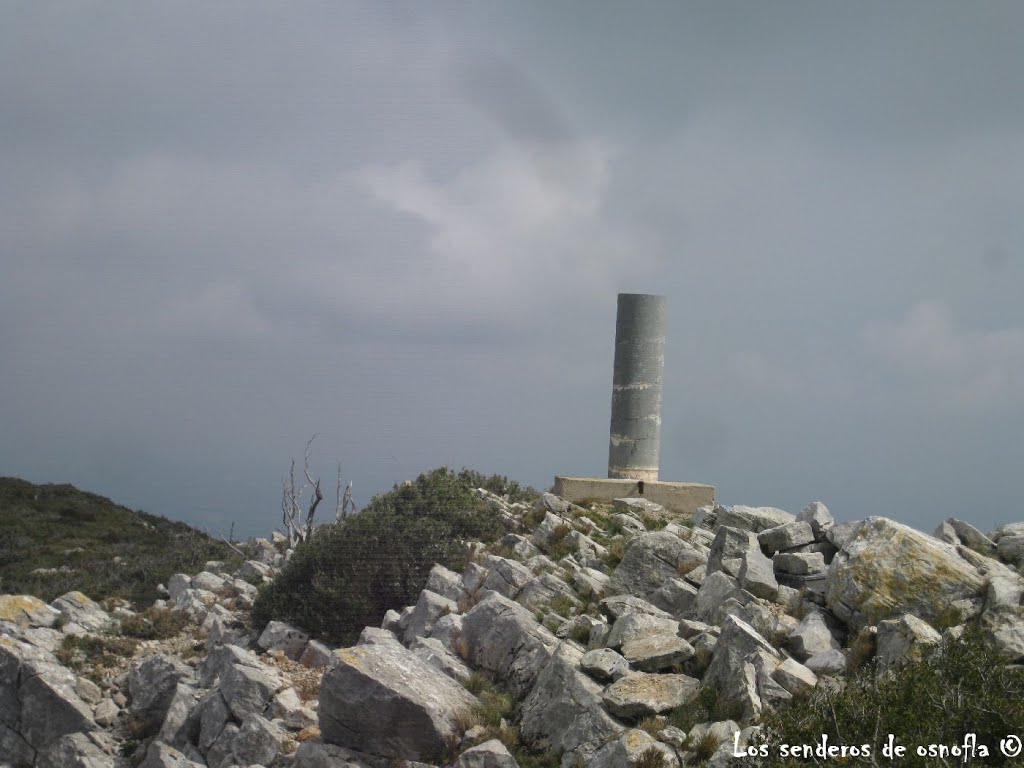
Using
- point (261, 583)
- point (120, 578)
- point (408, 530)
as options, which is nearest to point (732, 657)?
point (408, 530)

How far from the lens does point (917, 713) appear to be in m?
9.86

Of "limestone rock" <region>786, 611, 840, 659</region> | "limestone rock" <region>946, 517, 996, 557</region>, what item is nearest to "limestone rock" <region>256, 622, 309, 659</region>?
"limestone rock" <region>786, 611, 840, 659</region>

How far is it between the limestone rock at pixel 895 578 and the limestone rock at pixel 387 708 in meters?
5.81

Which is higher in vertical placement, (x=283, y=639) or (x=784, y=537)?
(x=784, y=537)

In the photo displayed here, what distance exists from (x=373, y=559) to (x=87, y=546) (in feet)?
70.3

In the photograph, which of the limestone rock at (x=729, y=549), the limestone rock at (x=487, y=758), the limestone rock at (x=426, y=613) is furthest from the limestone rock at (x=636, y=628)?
the limestone rock at (x=426, y=613)

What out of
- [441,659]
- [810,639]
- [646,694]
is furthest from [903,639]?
[441,659]

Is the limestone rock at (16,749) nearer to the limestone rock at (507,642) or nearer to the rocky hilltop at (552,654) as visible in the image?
the rocky hilltop at (552,654)

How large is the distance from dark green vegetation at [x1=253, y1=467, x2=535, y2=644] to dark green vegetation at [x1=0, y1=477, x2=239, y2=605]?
654cm

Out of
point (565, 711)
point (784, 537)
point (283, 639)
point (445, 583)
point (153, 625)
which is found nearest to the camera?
point (565, 711)

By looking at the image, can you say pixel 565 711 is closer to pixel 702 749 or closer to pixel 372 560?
pixel 702 749

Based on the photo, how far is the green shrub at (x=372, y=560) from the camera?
1892 centimetres

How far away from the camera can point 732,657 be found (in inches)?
460

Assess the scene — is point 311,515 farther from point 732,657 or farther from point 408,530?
point 732,657
